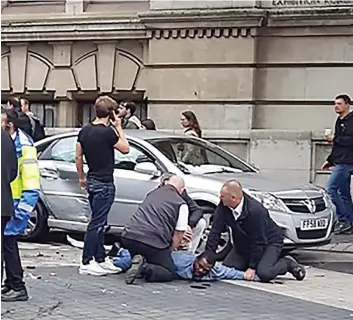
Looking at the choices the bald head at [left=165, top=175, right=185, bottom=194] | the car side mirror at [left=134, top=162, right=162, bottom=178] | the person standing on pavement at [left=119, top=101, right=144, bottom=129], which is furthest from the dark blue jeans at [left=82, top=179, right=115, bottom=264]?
the person standing on pavement at [left=119, top=101, right=144, bottom=129]

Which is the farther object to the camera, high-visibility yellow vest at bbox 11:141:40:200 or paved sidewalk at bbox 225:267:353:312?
paved sidewalk at bbox 225:267:353:312

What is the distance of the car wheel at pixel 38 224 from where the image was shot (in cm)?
1300

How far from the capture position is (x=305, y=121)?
58.6 feet

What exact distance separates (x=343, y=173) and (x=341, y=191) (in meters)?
0.25

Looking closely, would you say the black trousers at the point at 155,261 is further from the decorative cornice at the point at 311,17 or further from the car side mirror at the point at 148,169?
the decorative cornice at the point at 311,17

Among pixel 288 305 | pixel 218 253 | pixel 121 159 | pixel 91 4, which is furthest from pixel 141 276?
pixel 91 4

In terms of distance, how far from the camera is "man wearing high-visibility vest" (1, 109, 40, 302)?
27.6ft

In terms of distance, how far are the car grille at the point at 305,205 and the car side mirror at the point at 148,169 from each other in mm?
1572

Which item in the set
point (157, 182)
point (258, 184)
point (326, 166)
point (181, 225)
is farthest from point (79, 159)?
point (326, 166)

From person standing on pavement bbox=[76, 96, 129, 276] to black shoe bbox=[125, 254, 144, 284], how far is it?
0.19 meters

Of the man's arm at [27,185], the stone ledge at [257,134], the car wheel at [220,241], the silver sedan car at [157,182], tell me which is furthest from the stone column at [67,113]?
Answer: the man's arm at [27,185]

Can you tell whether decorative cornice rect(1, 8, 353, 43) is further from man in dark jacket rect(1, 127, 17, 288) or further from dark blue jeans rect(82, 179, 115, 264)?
man in dark jacket rect(1, 127, 17, 288)

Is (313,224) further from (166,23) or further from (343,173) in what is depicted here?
(166,23)

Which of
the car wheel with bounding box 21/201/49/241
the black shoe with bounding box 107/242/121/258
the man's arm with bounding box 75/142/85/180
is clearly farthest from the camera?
the car wheel with bounding box 21/201/49/241
